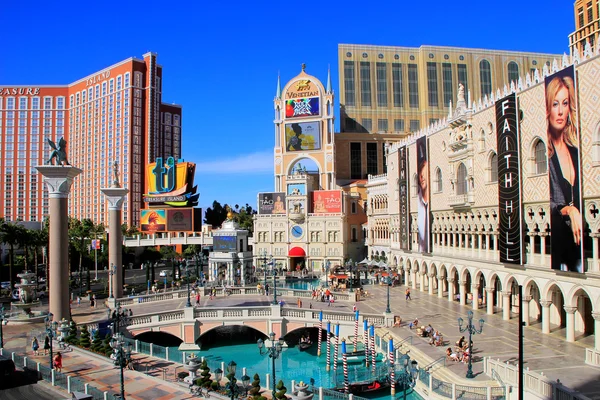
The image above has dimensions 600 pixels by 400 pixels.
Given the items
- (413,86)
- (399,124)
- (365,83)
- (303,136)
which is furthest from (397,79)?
(303,136)

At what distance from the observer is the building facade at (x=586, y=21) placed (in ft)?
257

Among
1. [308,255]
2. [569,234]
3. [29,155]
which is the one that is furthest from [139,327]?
[29,155]

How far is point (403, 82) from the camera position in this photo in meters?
92.4

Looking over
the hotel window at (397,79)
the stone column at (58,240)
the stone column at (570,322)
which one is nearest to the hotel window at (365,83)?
the hotel window at (397,79)

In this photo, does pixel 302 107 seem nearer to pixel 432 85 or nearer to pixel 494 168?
pixel 432 85

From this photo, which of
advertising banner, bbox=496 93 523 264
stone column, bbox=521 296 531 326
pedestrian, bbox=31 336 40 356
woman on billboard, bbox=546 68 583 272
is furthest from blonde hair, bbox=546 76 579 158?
pedestrian, bbox=31 336 40 356

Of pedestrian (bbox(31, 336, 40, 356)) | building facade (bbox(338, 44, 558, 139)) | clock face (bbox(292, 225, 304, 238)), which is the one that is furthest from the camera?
building facade (bbox(338, 44, 558, 139))

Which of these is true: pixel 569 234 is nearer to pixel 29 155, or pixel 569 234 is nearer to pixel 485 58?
pixel 485 58

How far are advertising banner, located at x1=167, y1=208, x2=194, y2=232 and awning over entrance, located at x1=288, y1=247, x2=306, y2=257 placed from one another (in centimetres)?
1519

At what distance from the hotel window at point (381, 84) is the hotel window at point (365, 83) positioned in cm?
169

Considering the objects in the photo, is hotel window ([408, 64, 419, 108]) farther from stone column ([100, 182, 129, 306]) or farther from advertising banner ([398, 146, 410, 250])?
stone column ([100, 182, 129, 306])

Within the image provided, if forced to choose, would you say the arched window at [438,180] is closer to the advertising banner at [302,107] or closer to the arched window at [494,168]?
the arched window at [494,168]

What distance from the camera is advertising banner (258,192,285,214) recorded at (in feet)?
260

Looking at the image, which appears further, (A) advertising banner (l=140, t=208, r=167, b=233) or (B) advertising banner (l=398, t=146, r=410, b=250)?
(A) advertising banner (l=140, t=208, r=167, b=233)
